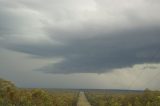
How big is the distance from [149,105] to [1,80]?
48278mm

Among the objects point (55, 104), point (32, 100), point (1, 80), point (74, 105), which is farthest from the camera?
point (74, 105)

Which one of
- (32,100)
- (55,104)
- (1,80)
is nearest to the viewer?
(1,80)

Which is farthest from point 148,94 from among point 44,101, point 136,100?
point 44,101

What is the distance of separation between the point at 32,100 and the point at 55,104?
1927 centimetres

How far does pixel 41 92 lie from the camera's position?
138m

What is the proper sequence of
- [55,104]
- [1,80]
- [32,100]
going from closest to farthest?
1. [1,80]
2. [32,100]
3. [55,104]

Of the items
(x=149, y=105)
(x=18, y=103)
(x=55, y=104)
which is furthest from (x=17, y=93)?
(x=149, y=105)

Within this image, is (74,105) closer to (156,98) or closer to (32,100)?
(32,100)

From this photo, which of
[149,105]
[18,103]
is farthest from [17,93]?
[149,105]

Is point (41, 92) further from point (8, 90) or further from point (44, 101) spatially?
point (8, 90)

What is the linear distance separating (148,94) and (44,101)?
38048 millimetres

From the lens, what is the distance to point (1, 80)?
118000 millimetres

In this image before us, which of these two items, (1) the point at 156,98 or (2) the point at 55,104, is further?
(2) the point at 55,104

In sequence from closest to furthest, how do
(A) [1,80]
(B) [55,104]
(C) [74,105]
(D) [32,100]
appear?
(A) [1,80], (D) [32,100], (B) [55,104], (C) [74,105]
